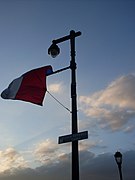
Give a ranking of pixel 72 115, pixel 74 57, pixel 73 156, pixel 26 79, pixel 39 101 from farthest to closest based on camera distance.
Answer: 1. pixel 26 79
2. pixel 39 101
3. pixel 74 57
4. pixel 72 115
5. pixel 73 156

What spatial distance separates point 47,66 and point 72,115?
3372 mm

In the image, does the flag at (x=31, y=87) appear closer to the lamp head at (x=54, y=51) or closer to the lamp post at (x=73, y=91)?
the lamp head at (x=54, y=51)

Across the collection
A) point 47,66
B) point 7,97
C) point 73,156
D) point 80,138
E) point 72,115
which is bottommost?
point 73,156

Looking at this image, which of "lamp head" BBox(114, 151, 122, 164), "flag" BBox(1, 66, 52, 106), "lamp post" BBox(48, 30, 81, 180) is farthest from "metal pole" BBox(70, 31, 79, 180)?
"lamp head" BBox(114, 151, 122, 164)

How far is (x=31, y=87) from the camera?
11.5 m

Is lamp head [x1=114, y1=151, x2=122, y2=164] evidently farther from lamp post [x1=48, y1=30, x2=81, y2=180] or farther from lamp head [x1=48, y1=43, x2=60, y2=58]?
lamp head [x1=48, y1=43, x2=60, y2=58]

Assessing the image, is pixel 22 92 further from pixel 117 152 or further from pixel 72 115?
pixel 117 152

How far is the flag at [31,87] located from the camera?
36.9 feet

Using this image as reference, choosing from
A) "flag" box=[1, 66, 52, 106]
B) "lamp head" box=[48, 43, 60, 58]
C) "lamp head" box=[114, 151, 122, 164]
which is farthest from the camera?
"lamp head" box=[114, 151, 122, 164]

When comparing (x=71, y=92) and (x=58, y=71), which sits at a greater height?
(x=58, y=71)

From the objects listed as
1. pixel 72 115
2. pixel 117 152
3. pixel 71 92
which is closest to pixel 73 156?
pixel 72 115

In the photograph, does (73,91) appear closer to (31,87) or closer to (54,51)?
(54,51)

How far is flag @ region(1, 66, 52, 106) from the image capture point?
1125 cm

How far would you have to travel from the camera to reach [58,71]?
33.9ft
